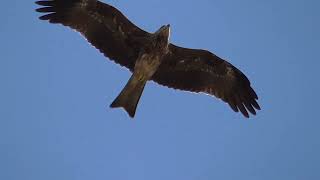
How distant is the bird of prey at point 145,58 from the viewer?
12.1 meters

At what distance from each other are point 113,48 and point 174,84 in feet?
5.06

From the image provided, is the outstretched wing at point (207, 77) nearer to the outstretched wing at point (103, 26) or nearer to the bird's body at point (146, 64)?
the bird's body at point (146, 64)

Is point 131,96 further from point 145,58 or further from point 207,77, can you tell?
point 207,77

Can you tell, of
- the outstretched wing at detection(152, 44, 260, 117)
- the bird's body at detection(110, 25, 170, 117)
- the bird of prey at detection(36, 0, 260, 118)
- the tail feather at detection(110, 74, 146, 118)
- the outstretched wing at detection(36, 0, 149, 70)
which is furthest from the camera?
the outstretched wing at detection(152, 44, 260, 117)

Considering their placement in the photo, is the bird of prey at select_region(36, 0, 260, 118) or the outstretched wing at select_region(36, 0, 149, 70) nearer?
the bird of prey at select_region(36, 0, 260, 118)

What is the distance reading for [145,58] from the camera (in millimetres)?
12211

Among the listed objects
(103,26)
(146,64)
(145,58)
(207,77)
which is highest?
(103,26)

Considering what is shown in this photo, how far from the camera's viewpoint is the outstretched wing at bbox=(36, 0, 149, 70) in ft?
40.8

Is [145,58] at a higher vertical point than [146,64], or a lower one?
higher

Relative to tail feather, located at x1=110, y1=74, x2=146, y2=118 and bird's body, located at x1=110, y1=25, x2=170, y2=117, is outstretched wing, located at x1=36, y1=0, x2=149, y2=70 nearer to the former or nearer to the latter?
bird's body, located at x1=110, y1=25, x2=170, y2=117

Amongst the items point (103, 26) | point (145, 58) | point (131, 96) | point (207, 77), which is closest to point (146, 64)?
point (145, 58)

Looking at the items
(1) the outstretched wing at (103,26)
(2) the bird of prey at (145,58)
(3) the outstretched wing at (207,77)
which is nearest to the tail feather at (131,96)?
(2) the bird of prey at (145,58)

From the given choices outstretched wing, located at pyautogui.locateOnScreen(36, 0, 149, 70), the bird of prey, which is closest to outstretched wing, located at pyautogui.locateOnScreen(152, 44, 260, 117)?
the bird of prey

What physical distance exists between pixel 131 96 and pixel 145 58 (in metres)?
0.88
